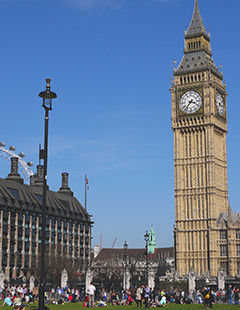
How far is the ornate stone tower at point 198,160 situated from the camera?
411 ft

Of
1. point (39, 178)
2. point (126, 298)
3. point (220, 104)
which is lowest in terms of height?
point (126, 298)

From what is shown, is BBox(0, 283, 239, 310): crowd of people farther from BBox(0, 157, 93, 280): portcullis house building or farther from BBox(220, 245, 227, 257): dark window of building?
BBox(0, 157, 93, 280): portcullis house building

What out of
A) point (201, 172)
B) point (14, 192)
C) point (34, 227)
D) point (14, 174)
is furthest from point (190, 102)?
point (34, 227)

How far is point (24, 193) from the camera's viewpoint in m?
135

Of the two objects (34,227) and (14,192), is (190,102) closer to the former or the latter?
(14,192)

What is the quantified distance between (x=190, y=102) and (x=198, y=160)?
13.3m

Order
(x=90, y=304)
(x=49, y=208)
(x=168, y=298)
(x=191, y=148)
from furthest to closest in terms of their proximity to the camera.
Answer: (x=49, y=208) < (x=191, y=148) < (x=168, y=298) < (x=90, y=304)

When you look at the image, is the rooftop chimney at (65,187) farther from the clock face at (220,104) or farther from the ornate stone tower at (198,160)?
the clock face at (220,104)

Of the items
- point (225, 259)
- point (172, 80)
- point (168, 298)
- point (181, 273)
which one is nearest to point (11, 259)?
point (181, 273)

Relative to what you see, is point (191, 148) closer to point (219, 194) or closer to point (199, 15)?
point (219, 194)

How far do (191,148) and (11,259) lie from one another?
45.5 m

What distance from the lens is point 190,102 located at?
13175 cm

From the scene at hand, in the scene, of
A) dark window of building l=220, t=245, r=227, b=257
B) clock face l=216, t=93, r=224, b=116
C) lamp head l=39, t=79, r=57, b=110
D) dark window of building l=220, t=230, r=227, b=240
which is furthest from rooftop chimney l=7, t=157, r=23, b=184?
lamp head l=39, t=79, r=57, b=110

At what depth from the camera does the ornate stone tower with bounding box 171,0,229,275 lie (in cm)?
12525
